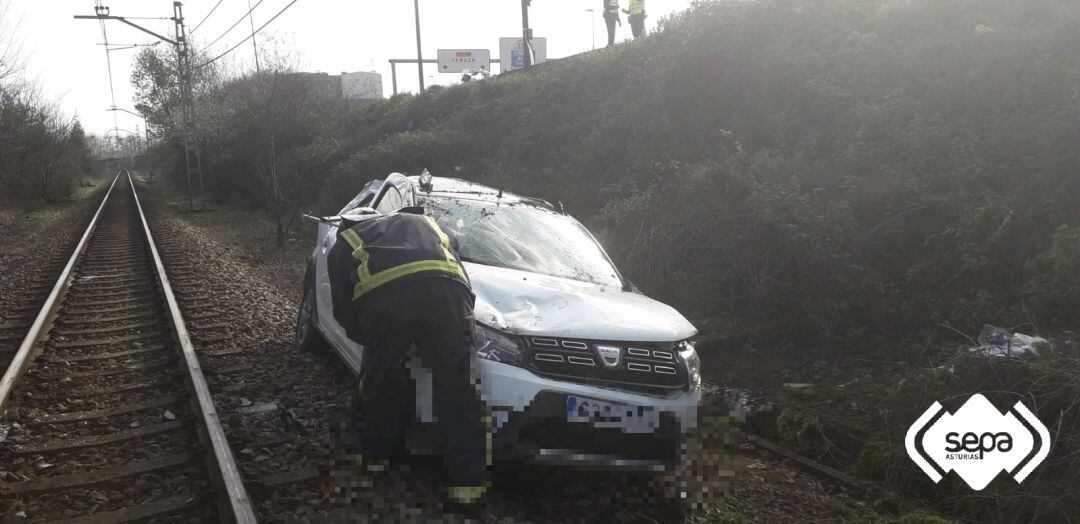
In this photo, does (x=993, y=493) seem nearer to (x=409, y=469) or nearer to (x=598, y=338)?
(x=598, y=338)

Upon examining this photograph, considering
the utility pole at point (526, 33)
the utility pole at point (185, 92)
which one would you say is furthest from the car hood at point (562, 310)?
the utility pole at point (185, 92)

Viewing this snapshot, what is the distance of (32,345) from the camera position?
644cm

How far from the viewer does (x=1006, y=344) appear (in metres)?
4.97

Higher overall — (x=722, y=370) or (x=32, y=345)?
(x=32, y=345)

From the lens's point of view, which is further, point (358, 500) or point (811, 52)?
point (811, 52)

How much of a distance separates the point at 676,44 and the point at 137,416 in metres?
11.0

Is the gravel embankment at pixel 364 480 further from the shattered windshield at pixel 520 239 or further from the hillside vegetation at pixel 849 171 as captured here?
the hillside vegetation at pixel 849 171

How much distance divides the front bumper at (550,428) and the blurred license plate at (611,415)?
2 centimetres

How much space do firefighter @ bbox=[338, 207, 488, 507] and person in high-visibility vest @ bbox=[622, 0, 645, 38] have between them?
1553 centimetres

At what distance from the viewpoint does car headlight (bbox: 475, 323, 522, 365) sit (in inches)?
140

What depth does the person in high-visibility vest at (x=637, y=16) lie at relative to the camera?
1781 cm

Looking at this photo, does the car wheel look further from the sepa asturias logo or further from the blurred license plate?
the sepa asturias logo

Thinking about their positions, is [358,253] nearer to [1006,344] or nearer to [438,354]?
[438,354]

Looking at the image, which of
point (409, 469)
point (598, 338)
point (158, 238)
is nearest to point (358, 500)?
point (409, 469)
